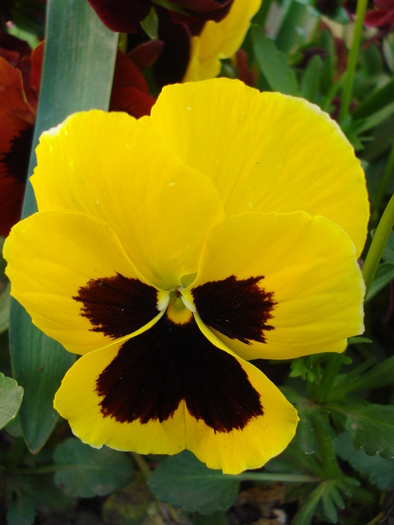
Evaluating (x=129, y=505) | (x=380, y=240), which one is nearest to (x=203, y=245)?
(x=380, y=240)

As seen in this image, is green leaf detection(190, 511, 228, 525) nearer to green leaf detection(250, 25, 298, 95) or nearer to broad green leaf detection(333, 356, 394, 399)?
broad green leaf detection(333, 356, 394, 399)

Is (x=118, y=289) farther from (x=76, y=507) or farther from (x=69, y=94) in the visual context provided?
(x=76, y=507)

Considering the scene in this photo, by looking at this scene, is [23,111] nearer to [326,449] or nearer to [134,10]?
[134,10]

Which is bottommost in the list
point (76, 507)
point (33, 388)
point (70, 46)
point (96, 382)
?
point (76, 507)

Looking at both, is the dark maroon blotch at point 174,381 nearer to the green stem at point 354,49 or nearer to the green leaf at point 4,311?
the green leaf at point 4,311

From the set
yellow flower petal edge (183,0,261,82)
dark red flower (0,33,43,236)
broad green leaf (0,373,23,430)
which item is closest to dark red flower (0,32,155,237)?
dark red flower (0,33,43,236)

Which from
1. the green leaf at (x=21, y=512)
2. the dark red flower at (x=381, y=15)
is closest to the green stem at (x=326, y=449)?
the green leaf at (x=21, y=512)

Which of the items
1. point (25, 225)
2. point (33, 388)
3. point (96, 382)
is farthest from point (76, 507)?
point (25, 225)
